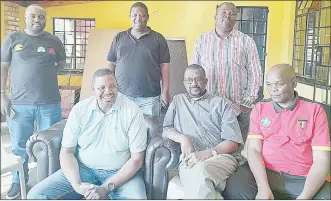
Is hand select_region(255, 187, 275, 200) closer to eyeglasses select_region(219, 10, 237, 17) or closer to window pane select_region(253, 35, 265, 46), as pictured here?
window pane select_region(253, 35, 265, 46)

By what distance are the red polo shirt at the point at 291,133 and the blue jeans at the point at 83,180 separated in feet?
2.05

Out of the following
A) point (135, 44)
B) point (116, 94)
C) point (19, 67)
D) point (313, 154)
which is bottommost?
point (313, 154)

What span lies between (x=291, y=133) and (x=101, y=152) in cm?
90

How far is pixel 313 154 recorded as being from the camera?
185 centimetres

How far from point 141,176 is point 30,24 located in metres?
0.90

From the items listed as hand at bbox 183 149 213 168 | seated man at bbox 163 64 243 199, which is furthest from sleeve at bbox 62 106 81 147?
hand at bbox 183 149 213 168

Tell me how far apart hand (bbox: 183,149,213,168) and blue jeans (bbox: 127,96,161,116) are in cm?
26

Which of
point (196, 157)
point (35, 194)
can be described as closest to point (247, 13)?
point (196, 157)

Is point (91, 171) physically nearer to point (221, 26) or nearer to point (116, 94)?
point (116, 94)

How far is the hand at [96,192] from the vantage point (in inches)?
73.4

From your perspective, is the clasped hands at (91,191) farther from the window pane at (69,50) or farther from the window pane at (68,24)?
the window pane at (68,24)

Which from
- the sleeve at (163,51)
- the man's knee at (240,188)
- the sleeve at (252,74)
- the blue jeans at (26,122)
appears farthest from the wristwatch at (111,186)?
the sleeve at (252,74)

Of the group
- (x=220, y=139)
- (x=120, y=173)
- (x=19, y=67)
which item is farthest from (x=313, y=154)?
(x=19, y=67)

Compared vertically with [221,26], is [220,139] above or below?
below
